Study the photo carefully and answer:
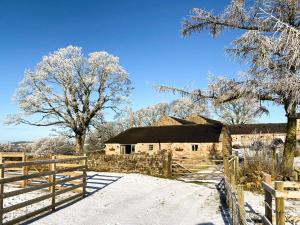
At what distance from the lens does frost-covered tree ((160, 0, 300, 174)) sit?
43.0 feet

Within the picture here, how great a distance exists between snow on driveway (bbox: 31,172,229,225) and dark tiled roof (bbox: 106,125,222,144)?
1980 cm

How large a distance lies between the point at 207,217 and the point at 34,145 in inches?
1438

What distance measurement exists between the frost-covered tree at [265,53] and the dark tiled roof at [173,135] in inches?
774

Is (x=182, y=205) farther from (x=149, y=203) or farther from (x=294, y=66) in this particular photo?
(x=294, y=66)

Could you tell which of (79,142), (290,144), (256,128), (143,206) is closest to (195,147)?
(79,142)

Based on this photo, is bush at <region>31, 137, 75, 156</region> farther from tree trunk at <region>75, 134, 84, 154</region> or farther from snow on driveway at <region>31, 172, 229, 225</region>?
snow on driveway at <region>31, 172, 229, 225</region>

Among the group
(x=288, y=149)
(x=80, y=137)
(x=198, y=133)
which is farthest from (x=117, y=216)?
(x=198, y=133)

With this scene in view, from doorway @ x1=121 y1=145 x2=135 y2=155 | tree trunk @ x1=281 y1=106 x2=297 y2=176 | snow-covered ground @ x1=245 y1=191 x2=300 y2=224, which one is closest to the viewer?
snow-covered ground @ x1=245 y1=191 x2=300 y2=224

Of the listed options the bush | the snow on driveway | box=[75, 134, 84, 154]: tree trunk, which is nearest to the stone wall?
the snow on driveway

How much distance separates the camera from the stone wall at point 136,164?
19.9 metres

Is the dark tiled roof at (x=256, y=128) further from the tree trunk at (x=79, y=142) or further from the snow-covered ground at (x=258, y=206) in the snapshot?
the snow-covered ground at (x=258, y=206)

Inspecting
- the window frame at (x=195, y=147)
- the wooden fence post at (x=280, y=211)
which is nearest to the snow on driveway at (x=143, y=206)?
the wooden fence post at (x=280, y=211)

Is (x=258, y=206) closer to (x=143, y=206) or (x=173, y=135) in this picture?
(x=143, y=206)

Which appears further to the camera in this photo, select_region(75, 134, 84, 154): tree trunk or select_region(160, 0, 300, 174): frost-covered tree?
select_region(75, 134, 84, 154): tree trunk
